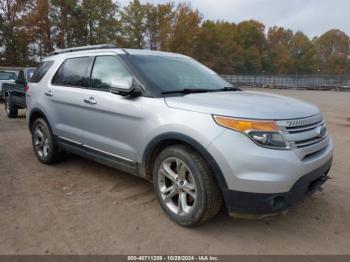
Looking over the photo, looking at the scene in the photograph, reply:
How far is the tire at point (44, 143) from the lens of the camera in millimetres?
4922

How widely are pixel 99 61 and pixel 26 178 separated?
200cm

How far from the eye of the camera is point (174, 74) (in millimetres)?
3900

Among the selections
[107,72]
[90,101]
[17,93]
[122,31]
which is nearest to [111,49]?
[107,72]

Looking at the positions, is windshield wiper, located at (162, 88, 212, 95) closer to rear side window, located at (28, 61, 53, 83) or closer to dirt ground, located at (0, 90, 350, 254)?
dirt ground, located at (0, 90, 350, 254)

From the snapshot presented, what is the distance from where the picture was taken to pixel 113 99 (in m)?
3.70

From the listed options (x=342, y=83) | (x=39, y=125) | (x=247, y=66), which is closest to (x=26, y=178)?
(x=39, y=125)

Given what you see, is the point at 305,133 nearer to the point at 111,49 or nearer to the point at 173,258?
the point at 173,258

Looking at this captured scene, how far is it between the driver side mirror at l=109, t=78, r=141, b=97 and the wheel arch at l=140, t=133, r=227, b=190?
22.8 inches

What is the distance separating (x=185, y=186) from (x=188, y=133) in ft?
1.79

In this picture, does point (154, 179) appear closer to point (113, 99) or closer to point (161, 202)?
point (161, 202)

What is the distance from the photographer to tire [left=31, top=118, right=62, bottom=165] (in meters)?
4.92

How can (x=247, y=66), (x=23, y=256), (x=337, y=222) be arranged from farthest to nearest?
1. (x=247, y=66)
2. (x=337, y=222)
3. (x=23, y=256)

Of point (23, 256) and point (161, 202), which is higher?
point (161, 202)

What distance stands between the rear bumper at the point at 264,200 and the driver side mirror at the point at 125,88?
1.44 meters
